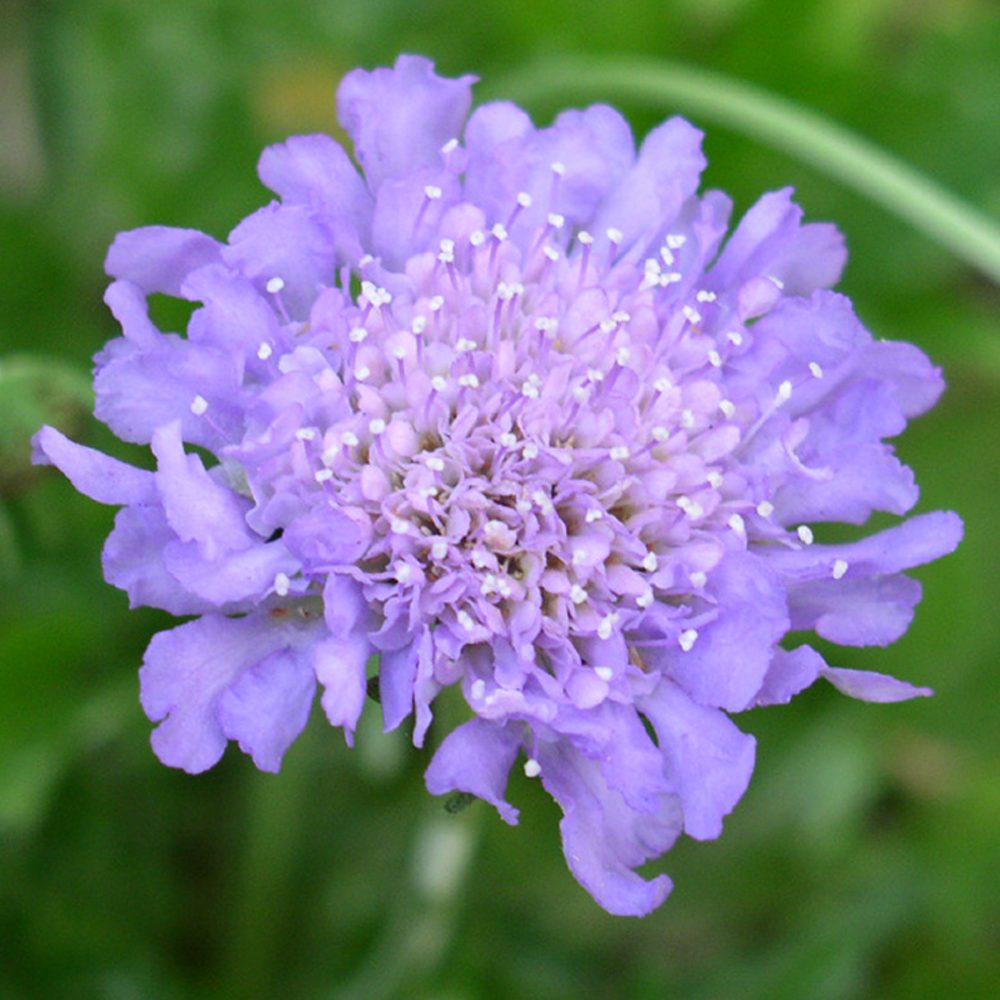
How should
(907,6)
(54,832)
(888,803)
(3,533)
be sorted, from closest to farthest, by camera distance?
(3,533) < (54,832) < (888,803) < (907,6)

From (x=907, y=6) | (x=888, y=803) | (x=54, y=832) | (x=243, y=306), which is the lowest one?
(x=54, y=832)

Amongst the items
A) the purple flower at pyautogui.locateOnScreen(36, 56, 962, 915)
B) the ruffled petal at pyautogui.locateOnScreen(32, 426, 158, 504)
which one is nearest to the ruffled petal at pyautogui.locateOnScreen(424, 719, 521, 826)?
the purple flower at pyautogui.locateOnScreen(36, 56, 962, 915)

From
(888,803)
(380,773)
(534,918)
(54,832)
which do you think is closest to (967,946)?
(888,803)

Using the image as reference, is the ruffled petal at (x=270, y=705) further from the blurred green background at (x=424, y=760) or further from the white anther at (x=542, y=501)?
the blurred green background at (x=424, y=760)

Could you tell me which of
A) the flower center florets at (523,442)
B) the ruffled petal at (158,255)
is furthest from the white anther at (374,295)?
the ruffled petal at (158,255)

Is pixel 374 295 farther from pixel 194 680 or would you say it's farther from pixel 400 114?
pixel 194 680

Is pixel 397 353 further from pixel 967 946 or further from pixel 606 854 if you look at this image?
pixel 967 946
